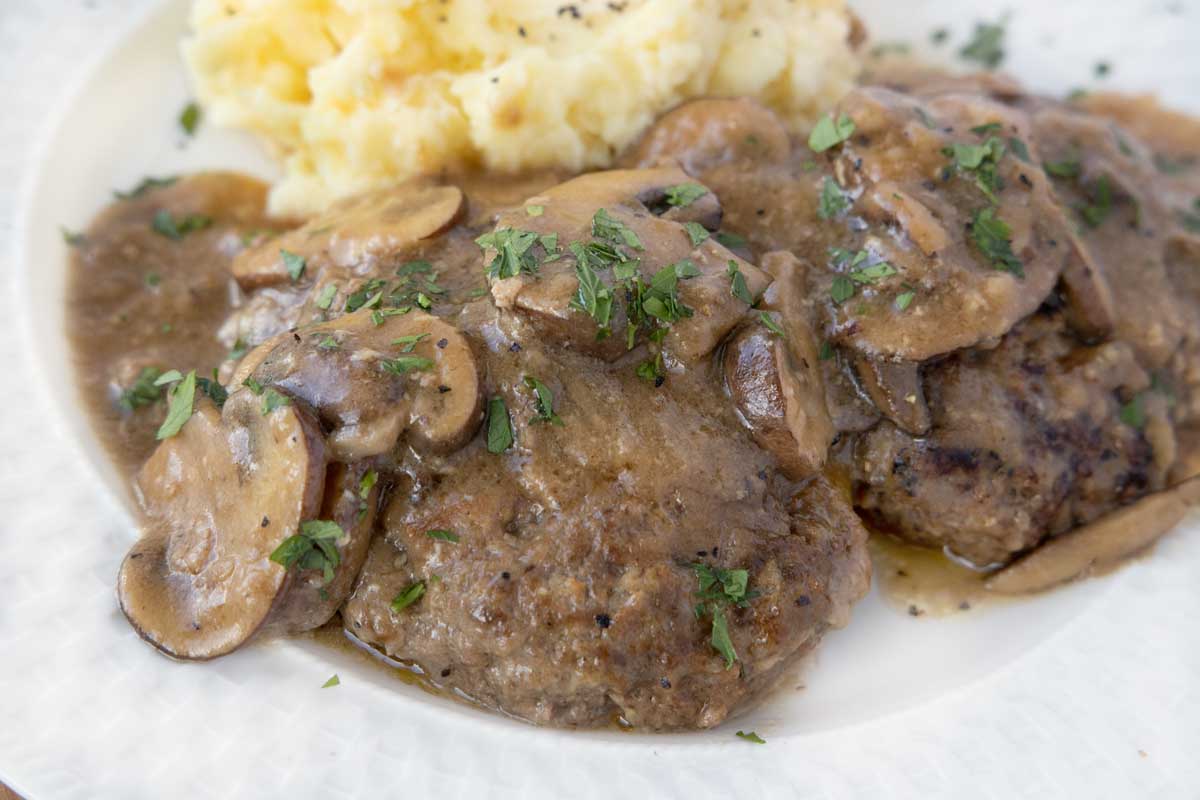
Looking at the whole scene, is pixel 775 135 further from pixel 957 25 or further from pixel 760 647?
pixel 957 25

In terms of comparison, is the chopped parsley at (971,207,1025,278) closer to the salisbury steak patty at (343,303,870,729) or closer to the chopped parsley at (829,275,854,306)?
the chopped parsley at (829,275,854,306)

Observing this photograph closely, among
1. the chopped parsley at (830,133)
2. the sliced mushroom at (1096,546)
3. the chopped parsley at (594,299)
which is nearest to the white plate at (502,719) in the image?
the sliced mushroom at (1096,546)

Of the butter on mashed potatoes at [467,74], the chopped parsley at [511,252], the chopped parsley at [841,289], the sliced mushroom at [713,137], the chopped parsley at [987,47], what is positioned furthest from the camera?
the chopped parsley at [987,47]

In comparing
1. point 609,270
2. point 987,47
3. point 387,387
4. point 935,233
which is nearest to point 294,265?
point 387,387

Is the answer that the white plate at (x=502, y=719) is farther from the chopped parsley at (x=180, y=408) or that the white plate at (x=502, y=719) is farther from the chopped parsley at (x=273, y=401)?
the chopped parsley at (x=273, y=401)

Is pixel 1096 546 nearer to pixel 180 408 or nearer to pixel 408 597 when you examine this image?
pixel 408 597

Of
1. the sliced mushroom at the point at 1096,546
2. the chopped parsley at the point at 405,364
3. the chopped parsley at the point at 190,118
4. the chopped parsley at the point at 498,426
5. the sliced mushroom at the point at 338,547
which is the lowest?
the sliced mushroom at the point at 1096,546

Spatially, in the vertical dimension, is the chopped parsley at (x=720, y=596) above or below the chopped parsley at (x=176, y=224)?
below
